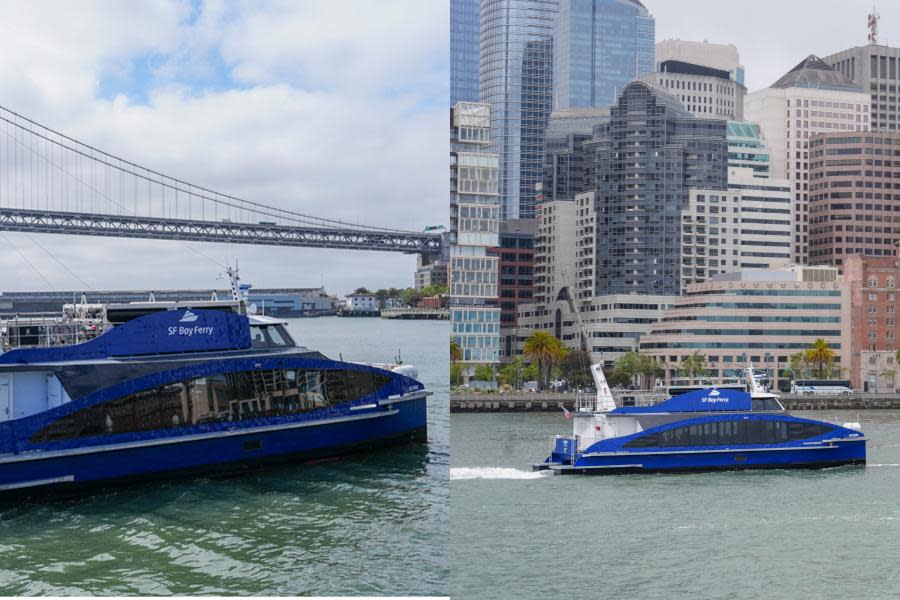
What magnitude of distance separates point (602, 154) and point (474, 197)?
33.4m

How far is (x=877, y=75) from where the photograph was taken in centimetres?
4712

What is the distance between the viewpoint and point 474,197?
254 inches

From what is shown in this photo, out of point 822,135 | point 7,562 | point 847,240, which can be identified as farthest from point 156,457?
point 822,135

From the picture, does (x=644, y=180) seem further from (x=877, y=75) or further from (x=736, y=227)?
(x=877, y=75)

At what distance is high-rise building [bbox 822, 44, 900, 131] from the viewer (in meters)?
44.4

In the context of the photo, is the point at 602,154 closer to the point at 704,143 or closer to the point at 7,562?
the point at 704,143

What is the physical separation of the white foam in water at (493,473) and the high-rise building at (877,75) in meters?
32.4

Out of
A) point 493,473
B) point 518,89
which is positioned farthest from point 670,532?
point 518,89

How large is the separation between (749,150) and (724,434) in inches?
1098

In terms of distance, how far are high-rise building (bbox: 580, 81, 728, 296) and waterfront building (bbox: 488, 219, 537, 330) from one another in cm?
1640

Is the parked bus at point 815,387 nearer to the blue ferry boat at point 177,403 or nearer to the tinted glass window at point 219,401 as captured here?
the blue ferry boat at point 177,403

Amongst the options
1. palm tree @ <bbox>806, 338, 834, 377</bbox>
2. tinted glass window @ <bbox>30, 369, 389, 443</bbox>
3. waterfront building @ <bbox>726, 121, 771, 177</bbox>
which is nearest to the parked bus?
palm tree @ <bbox>806, 338, 834, 377</bbox>

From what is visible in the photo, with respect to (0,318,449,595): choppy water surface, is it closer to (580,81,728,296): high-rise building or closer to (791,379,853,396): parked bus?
(791,379,853,396): parked bus

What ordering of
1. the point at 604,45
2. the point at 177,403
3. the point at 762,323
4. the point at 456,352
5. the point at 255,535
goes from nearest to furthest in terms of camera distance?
the point at 456,352 → the point at 255,535 → the point at 177,403 → the point at 762,323 → the point at 604,45
